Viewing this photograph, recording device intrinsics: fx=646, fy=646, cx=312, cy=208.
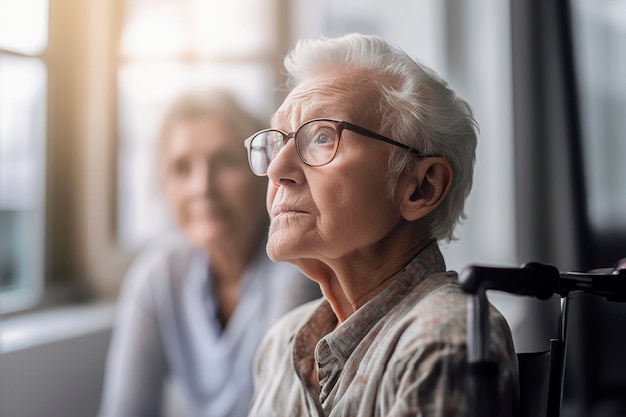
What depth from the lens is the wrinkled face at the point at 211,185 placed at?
5.11 feet

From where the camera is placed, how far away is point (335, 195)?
25.6 inches

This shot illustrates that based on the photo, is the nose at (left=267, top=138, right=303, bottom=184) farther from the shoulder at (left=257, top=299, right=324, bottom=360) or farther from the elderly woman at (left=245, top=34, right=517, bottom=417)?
the shoulder at (left=257, top=299, right=324, bottom=360)

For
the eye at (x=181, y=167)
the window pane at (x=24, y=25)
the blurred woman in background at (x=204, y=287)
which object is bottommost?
the blurred woman in background at (x=204, y=287)

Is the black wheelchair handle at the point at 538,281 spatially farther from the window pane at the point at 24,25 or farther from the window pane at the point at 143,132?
the window pane at the point at 24,25

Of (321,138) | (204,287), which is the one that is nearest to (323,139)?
(321,138)


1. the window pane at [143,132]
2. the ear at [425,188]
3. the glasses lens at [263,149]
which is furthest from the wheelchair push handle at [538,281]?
the window pane at [143,132]

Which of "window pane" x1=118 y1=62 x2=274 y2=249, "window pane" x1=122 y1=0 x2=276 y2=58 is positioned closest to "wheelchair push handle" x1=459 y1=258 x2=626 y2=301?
"window pane" x1=122 y1=0 x2=276 y2=58

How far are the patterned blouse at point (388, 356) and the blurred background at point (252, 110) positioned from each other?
0.95ft

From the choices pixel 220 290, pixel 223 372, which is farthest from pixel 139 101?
pixel 223 372

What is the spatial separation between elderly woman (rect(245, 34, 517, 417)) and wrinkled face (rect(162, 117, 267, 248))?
0.86 m

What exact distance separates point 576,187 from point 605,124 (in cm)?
15

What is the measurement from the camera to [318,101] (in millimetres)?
678

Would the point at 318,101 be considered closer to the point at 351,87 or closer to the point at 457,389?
the point at 351,87

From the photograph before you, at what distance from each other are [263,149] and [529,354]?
1.19 feet
